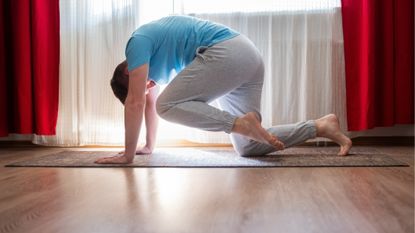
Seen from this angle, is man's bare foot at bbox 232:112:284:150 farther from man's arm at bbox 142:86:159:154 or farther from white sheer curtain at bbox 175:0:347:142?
white sheer curtain at bbox 175:0:347:142

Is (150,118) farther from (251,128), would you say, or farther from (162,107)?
(251,128)

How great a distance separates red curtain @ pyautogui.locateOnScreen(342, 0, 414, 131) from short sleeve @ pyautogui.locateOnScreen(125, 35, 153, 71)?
120cm

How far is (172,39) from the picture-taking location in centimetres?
165

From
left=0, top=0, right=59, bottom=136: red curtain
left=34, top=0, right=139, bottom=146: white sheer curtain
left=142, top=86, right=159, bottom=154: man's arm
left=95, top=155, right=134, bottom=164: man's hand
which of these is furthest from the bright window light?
left=95, top=155, right=134, bottom=164: man's hand

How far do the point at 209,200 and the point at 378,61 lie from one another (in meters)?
1.60

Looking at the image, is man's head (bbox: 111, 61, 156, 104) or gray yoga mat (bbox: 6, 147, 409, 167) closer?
gray yoga mat (bbox: 6, 147, 409, 167)

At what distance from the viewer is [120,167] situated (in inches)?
64.1

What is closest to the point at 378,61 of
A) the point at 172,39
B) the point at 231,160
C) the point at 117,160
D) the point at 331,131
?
the point at 331,131

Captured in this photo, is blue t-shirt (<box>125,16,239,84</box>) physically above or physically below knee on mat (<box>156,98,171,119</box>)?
above

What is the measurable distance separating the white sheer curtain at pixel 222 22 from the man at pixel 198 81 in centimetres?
57

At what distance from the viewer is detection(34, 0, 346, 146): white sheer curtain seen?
2318 millimetres

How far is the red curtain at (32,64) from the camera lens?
248cm

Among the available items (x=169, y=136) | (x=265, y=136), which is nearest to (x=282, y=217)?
(x=265, y=136)

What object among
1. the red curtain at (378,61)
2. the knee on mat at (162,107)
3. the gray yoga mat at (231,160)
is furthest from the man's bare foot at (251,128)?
the red curtain at (378,61)
